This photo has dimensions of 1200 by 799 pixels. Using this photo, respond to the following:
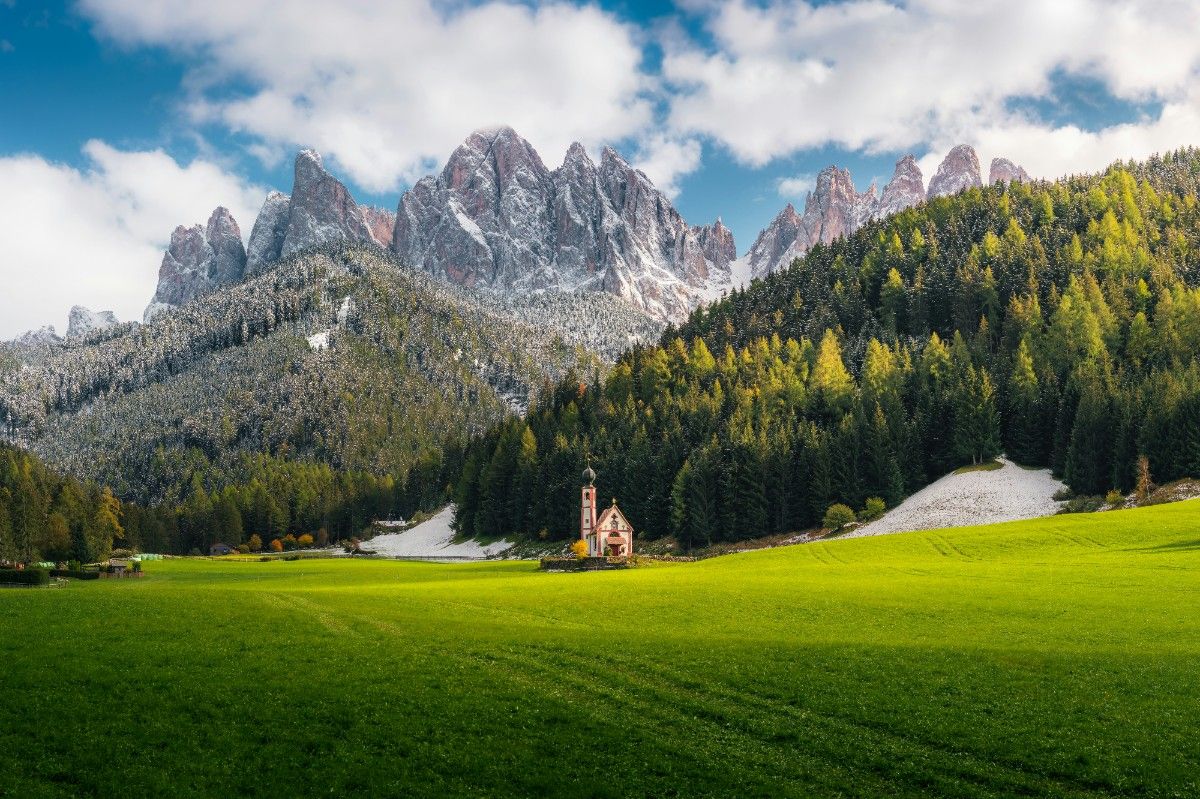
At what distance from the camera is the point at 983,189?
622ft

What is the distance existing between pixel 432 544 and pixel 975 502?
95061 mm

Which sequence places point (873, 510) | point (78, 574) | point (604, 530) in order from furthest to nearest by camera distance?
point (873, 510)
point (604, 530)
point (78, 574)

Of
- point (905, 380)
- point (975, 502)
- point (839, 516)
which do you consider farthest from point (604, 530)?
point (905, 380)

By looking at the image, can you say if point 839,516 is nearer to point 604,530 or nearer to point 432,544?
point 604,530

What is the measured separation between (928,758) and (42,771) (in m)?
19.9

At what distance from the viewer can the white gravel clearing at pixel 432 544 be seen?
13438 cm

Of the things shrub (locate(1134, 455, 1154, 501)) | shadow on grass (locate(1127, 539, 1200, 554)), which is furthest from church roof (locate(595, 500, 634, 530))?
shrub (locate(1134, 455, 1154, 501))

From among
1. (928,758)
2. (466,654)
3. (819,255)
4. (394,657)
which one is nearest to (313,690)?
(394,657)

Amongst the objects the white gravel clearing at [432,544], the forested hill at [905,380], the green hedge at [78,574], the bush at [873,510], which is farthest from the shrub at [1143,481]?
the green hedge at [78,574]

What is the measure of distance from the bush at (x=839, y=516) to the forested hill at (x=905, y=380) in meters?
6.35

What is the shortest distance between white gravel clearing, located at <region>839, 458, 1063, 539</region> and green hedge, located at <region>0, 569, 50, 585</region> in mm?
73511

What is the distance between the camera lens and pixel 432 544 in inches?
6038

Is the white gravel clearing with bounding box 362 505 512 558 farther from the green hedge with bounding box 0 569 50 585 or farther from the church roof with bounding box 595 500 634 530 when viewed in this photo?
the green hedge with bounding box 0 569 50 585

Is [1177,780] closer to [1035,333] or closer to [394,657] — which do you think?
[394,657]
